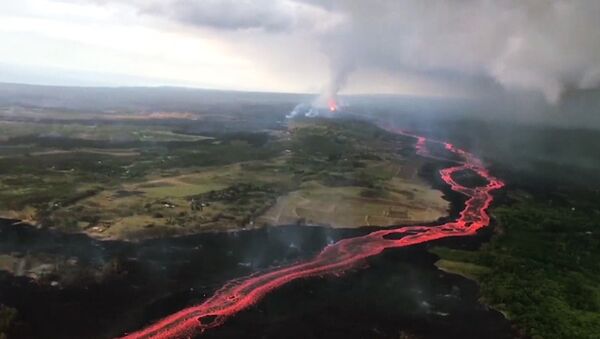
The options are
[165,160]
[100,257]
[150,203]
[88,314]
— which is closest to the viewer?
[88,314]

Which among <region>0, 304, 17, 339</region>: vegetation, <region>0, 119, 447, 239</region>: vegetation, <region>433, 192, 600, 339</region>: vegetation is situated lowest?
<region>0, 304, 17, 339</region>: vegetation

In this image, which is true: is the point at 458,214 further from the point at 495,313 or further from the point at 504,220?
Answer: the point at 495,313

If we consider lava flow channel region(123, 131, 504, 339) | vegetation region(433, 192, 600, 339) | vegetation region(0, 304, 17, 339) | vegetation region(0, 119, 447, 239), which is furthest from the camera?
vegetation region(0, 119, 447, 239)

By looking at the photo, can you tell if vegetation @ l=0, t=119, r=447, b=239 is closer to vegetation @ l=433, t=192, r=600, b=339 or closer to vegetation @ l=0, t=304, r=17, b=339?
vegetation @ l=433, t=192, r=600, b=339

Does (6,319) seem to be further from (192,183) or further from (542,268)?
(192,183)

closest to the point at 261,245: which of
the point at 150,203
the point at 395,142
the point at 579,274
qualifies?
the point at 150,203

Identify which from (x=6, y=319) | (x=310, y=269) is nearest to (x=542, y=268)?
(x=310, y=269)

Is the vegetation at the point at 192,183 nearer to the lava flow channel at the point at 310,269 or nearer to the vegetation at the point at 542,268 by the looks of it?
the lava flow channel at the point at 310,269

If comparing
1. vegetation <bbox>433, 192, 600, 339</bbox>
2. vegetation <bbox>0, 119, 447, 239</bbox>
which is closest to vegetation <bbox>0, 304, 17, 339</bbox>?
vegetation <bbox>0, 119, 447, 239</bbox>
